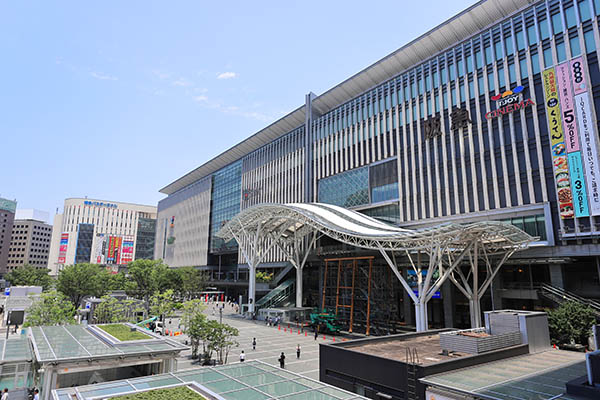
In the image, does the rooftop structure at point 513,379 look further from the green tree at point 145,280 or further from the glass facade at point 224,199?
the glass facade at point 224,199

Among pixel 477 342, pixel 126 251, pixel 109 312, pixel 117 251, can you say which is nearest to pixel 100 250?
pixel 117 251

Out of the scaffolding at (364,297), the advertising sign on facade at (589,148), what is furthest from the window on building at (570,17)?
the scaffolding at (364,297)

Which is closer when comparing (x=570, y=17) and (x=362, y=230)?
(x=570, y=17)

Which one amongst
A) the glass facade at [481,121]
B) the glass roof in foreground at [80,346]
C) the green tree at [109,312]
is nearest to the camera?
the glass roof in foreground at [80,346]

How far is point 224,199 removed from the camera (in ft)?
286

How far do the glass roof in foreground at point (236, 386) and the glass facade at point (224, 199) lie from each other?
6910cm

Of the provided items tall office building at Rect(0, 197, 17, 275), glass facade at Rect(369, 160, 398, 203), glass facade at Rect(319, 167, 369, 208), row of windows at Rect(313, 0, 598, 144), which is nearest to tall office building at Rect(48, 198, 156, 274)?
tall office building at Rect(0, 197, 17, 275)

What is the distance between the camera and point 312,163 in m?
61.9

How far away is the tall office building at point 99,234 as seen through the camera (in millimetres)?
134500

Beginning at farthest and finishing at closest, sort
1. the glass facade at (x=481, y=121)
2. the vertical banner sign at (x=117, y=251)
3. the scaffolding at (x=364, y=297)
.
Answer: the vertical banner sign at (x=117, y=251) → the scaffolding at (x=364, y=297) → the glass facade at (x=481, y=121)

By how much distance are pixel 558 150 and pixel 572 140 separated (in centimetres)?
125

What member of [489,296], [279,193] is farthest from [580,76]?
[279,193]

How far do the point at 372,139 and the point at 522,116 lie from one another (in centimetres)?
1925

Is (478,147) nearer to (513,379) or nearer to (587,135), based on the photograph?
(587,135)
